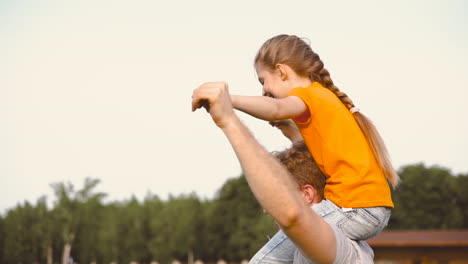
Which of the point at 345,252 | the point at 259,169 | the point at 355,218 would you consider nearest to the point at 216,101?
the point at 259,169

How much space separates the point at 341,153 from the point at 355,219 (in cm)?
38

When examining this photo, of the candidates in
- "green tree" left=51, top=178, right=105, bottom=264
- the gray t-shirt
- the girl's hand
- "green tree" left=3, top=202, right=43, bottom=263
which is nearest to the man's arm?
the gray t-shirt

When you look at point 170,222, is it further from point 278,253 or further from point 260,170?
point 260,170

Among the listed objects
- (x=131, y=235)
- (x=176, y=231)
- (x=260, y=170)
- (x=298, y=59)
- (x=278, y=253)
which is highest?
(x=131, y=235)

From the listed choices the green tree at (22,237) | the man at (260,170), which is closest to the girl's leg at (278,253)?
the man at (260,170)

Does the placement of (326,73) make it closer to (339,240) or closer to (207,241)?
(339,240)

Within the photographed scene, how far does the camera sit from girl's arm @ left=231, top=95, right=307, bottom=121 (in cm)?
255

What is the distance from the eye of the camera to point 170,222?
54.0 metres

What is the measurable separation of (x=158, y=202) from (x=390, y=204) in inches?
2252

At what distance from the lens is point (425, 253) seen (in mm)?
22344

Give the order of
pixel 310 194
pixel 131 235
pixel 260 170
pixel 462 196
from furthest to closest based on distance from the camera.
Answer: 1. pixel 131 235
2. pixel 462 196
3. pixel 310 194
4. pixel 260 170

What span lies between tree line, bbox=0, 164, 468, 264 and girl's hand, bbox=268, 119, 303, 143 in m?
38.8

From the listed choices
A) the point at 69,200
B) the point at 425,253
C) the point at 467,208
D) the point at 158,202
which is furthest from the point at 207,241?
the point at 425,253

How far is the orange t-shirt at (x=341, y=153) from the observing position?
3.28 m
